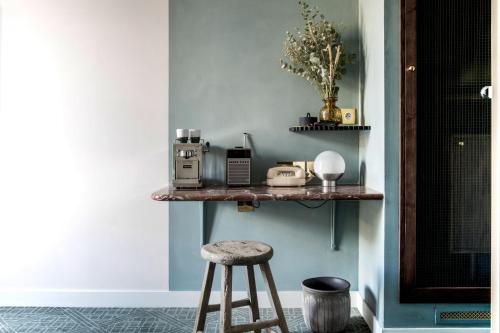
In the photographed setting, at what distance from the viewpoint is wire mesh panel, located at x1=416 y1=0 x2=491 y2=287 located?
86.2 inches

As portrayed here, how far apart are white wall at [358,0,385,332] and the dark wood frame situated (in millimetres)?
114

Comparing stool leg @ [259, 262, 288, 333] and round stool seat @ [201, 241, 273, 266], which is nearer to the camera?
round stool seat @ [201, 241, 273, 266]

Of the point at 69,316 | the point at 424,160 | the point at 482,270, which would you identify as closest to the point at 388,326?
the point at 482,270

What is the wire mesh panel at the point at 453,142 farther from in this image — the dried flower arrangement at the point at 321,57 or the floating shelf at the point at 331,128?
the dried flower arrangement at the point at 321,57

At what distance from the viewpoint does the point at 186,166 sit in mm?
2543

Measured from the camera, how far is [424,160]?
2.21 meters

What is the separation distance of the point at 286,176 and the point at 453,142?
1.00 m

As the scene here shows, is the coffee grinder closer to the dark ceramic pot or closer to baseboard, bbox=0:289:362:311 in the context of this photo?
baseboard, bbox=0:289:362:311

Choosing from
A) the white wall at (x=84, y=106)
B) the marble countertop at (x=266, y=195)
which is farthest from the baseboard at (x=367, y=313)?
the white wall at (x=84, y=106)

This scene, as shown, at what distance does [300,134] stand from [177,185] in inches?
37.2

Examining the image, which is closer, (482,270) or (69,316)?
(482,270)

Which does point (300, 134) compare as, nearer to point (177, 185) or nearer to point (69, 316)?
point (177, 185)

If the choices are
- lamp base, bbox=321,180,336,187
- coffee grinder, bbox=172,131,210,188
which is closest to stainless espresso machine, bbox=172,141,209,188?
coffee grinder, bbox=172,131,210,188

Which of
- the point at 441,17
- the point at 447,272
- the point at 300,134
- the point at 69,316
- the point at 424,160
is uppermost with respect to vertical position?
the point at 441,17
